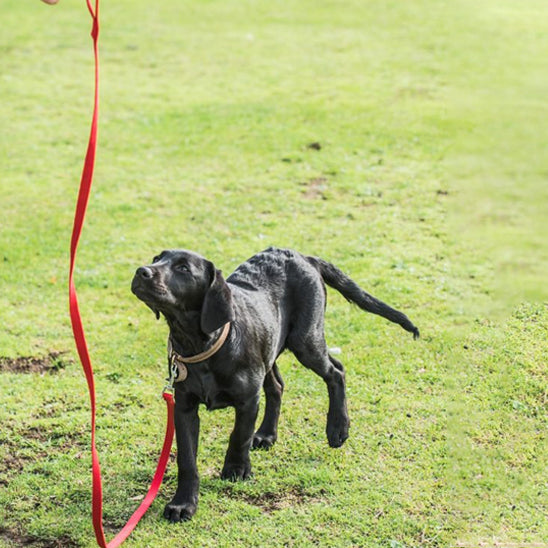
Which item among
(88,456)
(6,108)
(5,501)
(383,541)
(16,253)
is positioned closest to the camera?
(383,541)

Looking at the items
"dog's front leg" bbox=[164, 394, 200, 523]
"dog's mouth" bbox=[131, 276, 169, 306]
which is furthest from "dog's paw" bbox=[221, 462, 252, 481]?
"dog's mouth" bbox=[131, 276, 169, 306]

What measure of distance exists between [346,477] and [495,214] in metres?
1.99

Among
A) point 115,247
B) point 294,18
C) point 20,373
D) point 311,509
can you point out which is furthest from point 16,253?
point 294,18

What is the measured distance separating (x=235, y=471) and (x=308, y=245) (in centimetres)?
Result: 438

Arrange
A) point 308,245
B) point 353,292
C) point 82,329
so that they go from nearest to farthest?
point 82,329
point 353,292
point 308,245

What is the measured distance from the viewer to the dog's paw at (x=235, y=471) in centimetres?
593

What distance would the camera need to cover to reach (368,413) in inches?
267

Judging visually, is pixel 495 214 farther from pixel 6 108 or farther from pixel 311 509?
pixel 6 108

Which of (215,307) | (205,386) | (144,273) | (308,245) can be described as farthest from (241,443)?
(308,245)

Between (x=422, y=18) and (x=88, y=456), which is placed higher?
(x=422, y=18)

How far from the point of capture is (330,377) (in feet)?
20.7

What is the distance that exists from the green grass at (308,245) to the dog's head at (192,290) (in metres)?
1.29

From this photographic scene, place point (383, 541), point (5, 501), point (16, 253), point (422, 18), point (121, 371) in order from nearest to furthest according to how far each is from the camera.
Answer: point (383, 541), point (5, 501), point (121, 371), point (16, 253), point (422, 18)

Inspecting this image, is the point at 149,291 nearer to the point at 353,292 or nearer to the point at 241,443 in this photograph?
the point at 241,443
